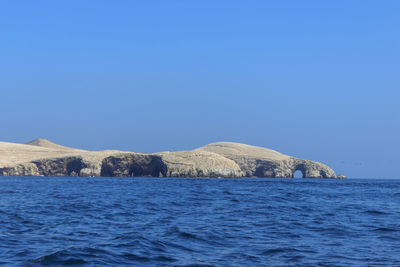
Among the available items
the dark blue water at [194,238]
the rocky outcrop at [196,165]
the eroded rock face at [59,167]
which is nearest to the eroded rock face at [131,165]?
the rocky outcrop at [196,165]

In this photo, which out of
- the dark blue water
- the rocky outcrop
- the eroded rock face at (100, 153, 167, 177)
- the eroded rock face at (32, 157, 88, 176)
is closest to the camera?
the dark blue water

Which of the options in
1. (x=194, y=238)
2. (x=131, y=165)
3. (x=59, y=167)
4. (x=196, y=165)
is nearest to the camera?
(x=194, y=238)

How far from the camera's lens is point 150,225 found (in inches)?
805

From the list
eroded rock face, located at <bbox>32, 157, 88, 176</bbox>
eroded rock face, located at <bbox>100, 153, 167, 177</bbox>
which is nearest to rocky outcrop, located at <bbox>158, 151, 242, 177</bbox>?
eroded rock face, located at <bbox>100, 153, 167, 177</bbox>

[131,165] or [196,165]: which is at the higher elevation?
[196,165]

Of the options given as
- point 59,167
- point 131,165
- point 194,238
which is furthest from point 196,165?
point 194,238

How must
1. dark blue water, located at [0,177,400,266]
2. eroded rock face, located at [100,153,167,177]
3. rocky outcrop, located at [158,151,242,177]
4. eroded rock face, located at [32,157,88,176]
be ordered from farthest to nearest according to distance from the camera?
eroded rock face, located at [100,153,167,177] → eroded rock face, located at [32,157,88,176] → rocky outcrop, located at [158,151,242,177] → dark blue water, located at [0,177,400,266]

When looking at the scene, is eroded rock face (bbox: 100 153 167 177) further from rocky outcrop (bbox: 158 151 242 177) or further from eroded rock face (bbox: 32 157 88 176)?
eroded rock face (bbox: 32 157 88 176)

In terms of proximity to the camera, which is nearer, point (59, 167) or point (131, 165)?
point (59, 167)

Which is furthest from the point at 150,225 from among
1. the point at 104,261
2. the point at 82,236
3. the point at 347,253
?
the point at 347,253

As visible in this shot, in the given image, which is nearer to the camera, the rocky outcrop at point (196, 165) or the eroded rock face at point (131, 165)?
the rocky outcrop at point (196, 165)

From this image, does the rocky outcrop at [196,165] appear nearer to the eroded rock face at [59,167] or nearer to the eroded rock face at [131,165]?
the eroded rock face at [131,165]

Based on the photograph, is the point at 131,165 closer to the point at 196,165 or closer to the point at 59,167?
the point at 196,165

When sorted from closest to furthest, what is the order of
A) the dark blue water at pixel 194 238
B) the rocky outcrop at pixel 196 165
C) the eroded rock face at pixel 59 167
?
the dark blue water at pixel 194 238
the rocky outcrop at pixel 196 165
the eroded rock face at pixel 59 167
